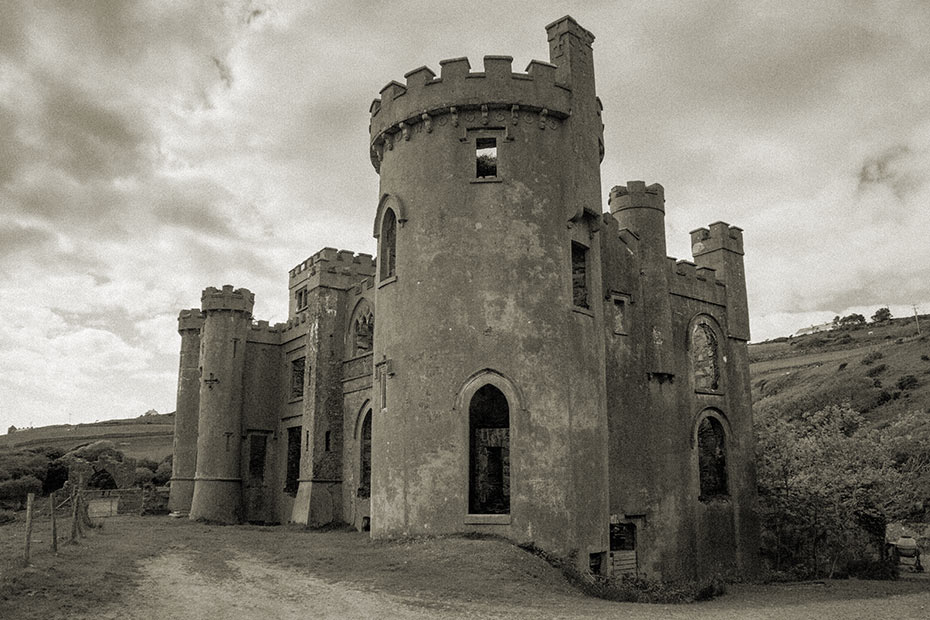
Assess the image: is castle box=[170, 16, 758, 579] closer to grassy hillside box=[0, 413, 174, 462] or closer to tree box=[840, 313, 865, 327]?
grassy hillside box=[0, 413, 174, 462]

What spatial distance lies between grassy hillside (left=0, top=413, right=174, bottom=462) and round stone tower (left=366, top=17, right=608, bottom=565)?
165 feet

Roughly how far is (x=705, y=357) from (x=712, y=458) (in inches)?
128

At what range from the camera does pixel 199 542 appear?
62.6 ft

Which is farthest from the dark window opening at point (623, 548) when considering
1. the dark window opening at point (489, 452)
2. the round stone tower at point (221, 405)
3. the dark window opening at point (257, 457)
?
the round stone tower at point (221, 405)

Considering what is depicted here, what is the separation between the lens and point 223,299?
112 ft

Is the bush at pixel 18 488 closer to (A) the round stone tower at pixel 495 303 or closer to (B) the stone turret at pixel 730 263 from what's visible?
(A) the round stone tower at pixel 495 303

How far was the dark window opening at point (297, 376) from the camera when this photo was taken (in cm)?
3294

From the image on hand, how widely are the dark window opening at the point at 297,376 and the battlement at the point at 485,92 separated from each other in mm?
16978

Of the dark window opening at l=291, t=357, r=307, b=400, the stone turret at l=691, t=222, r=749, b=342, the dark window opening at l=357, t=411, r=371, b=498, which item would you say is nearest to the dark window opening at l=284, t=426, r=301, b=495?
the dark window opening at l=291, t=357, r=307, b=400

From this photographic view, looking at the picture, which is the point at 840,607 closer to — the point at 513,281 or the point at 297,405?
the point at 513,281

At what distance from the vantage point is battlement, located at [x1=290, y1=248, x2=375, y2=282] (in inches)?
1146

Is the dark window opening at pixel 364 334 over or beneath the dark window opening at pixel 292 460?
over

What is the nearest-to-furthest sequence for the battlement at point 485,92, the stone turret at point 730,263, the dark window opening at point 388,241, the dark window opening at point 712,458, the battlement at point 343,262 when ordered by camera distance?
the battlement at point 485,92 → the dark window opening at point 388,241 → the dark window opening at point 712,458 → the stone turret at point 730,263 → the battlement at point 343,262

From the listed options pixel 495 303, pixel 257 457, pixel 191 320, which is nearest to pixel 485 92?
pixel 495 303
